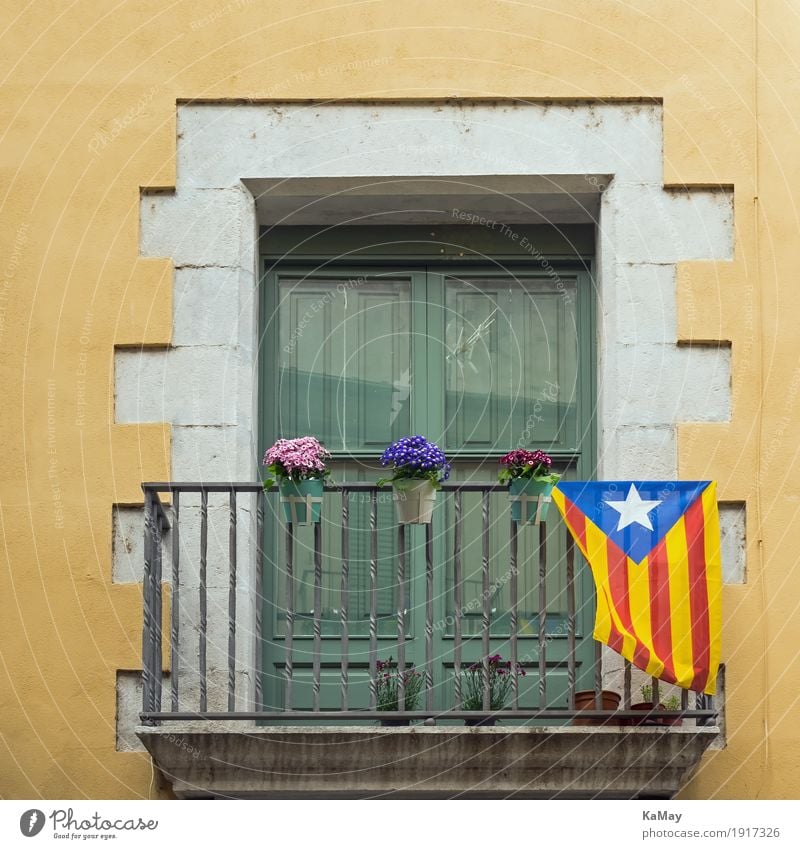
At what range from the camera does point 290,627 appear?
25.9 feet

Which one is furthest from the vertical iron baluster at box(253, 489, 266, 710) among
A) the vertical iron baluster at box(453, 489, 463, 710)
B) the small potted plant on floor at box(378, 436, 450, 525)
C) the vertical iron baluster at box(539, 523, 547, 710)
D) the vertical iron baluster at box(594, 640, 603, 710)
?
the vertical iron baluster at box(594, 640, 603, 710)

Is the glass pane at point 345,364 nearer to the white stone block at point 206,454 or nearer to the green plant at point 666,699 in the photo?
the white stone block at point 206,454

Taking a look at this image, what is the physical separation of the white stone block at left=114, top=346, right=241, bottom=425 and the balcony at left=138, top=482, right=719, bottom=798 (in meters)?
0.37

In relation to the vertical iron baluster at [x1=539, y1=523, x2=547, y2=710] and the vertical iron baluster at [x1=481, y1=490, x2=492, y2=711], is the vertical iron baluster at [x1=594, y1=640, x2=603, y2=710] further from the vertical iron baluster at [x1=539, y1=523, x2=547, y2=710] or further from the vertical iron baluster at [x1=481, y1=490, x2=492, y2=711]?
the vertical iron baluster at [x1=481, y1=490, x2=492, y2=711]

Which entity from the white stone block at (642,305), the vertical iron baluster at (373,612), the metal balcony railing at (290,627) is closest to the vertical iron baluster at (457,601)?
the metal balcony railing at (290,627)

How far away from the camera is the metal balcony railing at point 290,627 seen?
25.4 ft

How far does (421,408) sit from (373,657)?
1343 millimetres

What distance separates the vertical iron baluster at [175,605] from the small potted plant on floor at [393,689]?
846 millimetres

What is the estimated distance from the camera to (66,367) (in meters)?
8.51

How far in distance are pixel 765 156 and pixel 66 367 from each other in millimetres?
3218

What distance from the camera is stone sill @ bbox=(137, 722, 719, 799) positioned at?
765 centimetres
